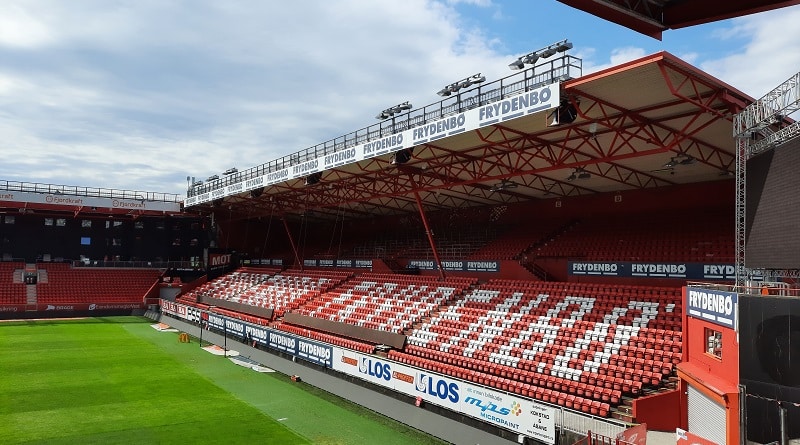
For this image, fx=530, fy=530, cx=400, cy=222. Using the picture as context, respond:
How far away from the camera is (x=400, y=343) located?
19.8 metres

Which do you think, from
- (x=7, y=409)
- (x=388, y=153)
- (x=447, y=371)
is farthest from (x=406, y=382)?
(x=7, y=409)

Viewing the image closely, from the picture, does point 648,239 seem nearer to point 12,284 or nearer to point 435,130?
point 435,130

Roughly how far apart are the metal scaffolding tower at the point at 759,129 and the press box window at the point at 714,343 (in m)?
1.17

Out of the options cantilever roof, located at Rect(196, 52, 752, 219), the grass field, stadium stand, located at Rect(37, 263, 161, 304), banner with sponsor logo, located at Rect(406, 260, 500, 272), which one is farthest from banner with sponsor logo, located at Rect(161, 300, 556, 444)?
stadium stand, located at Rect(37, 263, 161, 304)

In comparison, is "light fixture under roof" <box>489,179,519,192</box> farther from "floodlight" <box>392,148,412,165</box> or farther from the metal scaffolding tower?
the metal scaffolding tower

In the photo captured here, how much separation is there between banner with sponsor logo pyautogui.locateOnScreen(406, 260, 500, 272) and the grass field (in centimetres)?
Answer: 1062

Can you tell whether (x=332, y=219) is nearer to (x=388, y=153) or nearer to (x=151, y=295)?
(x=151, y=295)

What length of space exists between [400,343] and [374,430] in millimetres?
5652

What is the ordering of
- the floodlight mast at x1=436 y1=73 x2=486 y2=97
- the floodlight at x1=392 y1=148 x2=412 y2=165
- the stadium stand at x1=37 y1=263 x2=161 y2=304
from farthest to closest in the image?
the stadium stand at x1=37 y1=263 x2=161 y2=304 → the floodlight at x1=392 y1=148 x2=412 y2=165 → the floodlight mast at x1=436 y1=73 x2=486 y2=97

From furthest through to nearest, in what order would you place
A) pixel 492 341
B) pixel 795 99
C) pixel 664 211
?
pixel 664 211 → pixel 492 341 → pixel 795 99

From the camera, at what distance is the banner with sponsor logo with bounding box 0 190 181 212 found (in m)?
36.6

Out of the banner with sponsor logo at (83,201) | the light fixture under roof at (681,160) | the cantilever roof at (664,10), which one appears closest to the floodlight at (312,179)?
the light fixture under roof at (681,160)

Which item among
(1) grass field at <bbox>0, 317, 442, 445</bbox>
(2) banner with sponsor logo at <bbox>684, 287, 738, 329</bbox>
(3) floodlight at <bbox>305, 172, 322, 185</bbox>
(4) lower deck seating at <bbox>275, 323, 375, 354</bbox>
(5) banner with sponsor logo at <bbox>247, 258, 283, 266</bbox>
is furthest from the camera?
(5) banner with sponsor logo at <bbox>247, 258, 283, 266</bbox>

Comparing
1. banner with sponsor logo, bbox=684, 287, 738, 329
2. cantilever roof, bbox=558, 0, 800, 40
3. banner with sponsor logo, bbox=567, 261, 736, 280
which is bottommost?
banner with sponsor logo, bbox=684, 287, 738, 329
